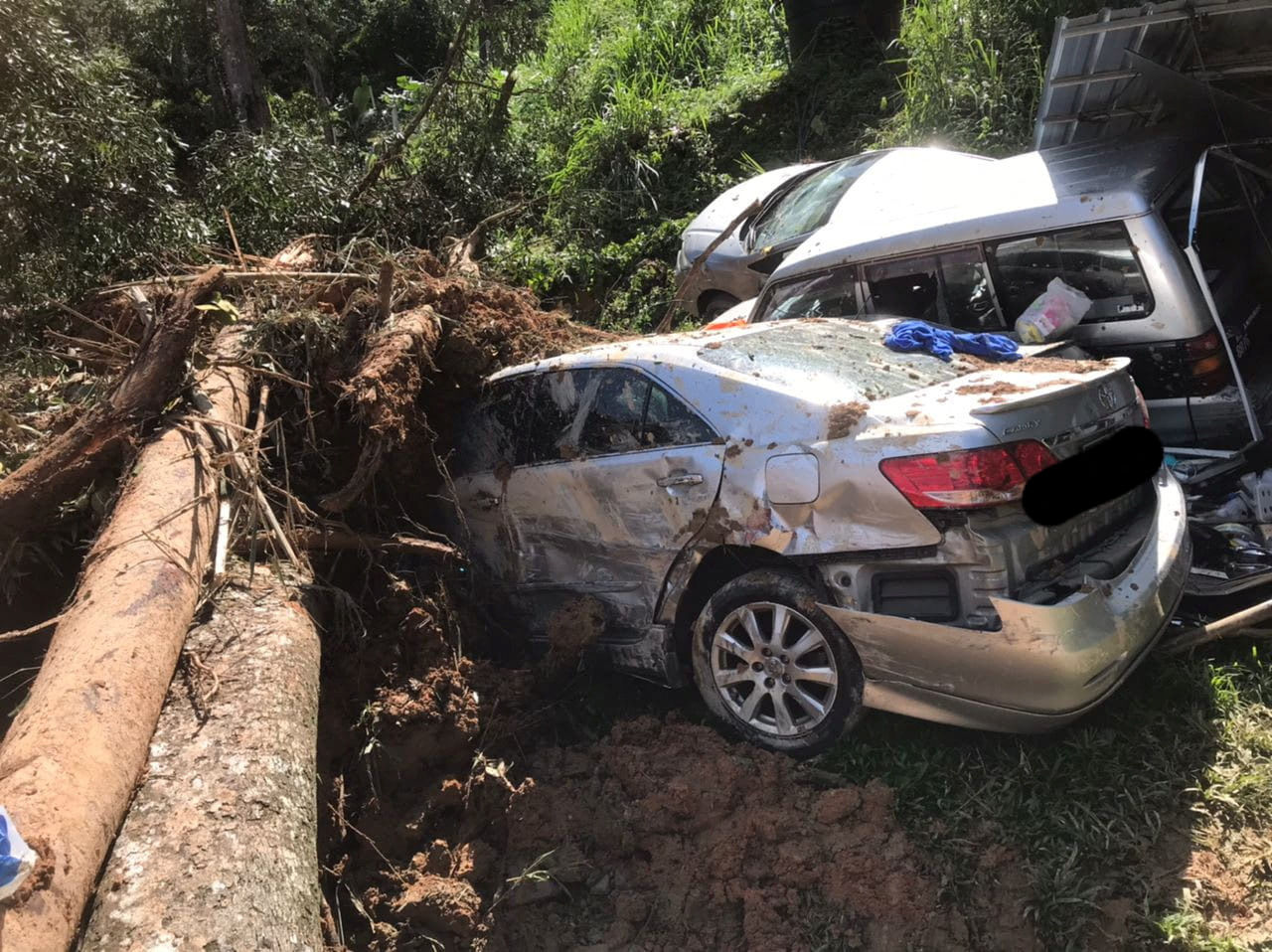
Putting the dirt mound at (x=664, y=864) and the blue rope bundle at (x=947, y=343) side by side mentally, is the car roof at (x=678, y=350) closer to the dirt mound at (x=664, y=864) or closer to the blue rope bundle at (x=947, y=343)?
the blue rope bundle at (x=947, y=343)

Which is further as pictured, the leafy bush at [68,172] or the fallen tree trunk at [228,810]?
the leafy bush at [68,172]

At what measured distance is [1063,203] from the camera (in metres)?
4.79

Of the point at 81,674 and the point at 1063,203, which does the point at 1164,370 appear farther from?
the point at 81,674

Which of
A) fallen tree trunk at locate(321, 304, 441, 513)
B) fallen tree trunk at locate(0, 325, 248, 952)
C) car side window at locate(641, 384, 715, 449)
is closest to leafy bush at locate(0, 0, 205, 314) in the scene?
fallen tree trunk at locate(0, 325, 248, 952)

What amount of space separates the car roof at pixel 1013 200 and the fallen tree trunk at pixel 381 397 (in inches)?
97.8

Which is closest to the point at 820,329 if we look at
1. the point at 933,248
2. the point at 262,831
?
the point at 933,248

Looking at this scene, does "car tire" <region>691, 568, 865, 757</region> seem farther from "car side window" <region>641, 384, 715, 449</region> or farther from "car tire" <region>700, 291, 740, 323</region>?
"car tire" <region>700, 291, 740, 323</region>

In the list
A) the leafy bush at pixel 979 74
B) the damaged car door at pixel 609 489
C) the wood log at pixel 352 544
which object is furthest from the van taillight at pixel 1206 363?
the leafy bush at pixel 979 74

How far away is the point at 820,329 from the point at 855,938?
2.60 metres

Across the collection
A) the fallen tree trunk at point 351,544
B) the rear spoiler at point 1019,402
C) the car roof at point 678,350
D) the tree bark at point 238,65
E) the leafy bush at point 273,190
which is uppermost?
the tree bark at point 238,65

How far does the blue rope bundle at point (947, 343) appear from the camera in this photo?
4176mm

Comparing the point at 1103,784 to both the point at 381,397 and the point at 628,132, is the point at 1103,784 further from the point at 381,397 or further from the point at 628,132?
Answer: the point at 628,132

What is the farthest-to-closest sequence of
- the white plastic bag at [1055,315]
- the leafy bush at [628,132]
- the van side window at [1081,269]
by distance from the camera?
1. the leafy bush at [628,132]
2. the white plastic bag at [1055,315]
3. the van side window at [1081,269]

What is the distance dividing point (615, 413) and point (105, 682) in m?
2.19
